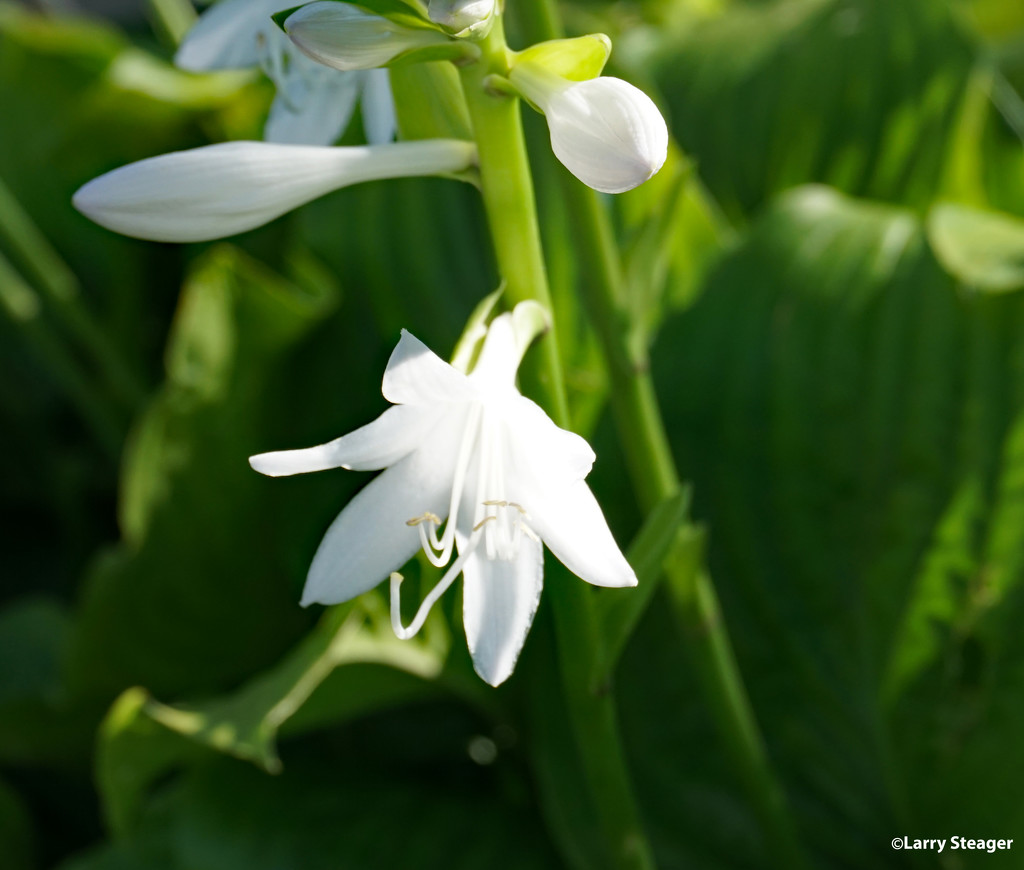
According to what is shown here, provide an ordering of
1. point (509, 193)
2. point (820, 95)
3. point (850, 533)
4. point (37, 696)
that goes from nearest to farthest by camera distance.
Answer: point (509, 193), point (850, 533), point (37, 696), point (820, 95)

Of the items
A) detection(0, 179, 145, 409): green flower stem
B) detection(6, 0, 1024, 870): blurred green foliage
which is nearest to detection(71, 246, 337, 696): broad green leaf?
detection(6, 0, 1024, 870): blurred green foliage

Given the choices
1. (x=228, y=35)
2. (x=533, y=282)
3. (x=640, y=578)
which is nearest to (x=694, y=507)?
(x=640, y=578)

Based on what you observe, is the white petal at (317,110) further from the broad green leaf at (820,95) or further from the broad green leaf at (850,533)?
the broad green leaf at (820,95)

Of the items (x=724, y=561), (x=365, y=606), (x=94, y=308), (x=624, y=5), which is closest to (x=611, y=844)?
(x=365, y=606)

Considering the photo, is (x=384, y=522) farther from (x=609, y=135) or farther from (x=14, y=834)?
(x=14, y=834)

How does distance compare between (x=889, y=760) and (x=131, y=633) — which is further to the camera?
(x=131, y=633)

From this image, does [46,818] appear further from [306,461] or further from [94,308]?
[306,461]

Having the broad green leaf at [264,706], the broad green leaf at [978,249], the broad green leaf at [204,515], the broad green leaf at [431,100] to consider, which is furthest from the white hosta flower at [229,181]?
the broad green leaf at [204,515]
